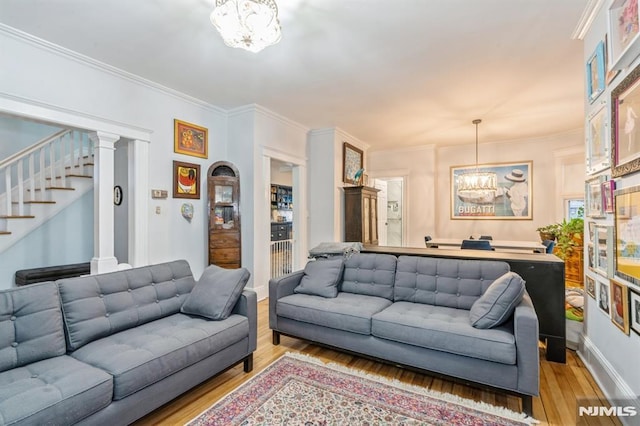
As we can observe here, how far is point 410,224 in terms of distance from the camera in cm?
678

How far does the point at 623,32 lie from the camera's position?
1670mm

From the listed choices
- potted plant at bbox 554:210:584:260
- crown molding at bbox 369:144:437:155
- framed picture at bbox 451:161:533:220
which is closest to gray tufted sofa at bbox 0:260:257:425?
potted plant at bbox 554:210:584:260

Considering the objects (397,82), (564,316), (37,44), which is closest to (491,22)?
(397,82)

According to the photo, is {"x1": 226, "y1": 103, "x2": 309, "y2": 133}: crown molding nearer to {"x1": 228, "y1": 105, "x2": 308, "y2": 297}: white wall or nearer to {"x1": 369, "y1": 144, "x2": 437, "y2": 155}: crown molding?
{"x1": 228, "y1": 105, "x2": 308, "y2": 297}: white wall

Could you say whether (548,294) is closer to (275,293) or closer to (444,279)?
(444,279)

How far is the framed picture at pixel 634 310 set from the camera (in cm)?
165

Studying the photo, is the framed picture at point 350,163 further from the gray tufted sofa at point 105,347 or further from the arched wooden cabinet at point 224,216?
the gray tufted sofa at point 105,347

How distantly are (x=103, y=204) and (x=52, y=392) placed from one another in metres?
2.29

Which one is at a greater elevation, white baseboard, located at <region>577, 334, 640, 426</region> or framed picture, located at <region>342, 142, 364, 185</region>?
framed picture, located at <region>342, 142, 364, 185</region>

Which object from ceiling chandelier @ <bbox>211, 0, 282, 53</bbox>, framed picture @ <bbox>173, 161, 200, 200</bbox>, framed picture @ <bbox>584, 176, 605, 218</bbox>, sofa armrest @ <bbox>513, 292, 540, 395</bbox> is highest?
ceiling chandelier @ <bbox>211, 0, 282, 53</bbox>

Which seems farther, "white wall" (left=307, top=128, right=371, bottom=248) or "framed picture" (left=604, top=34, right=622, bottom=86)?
"white wall" (left=307, top=128, right=371, bottom=248)

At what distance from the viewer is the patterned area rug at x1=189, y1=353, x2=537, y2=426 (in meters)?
1.86

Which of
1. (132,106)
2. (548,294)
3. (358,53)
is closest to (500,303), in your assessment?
(548,294)

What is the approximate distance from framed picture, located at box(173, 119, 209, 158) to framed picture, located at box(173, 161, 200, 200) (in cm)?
18
